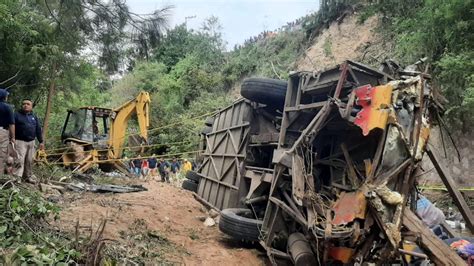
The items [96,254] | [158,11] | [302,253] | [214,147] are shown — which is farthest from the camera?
[214,147]

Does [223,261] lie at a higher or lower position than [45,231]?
lower

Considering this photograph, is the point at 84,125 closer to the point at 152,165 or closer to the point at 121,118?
the point at 121,118

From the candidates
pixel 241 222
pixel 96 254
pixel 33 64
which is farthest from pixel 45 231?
pixel 33 64

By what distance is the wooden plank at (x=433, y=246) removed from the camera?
394 centimetres

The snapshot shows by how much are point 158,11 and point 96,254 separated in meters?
3.64

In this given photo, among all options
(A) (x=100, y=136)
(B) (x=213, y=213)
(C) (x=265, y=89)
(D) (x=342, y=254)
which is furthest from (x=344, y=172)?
(A) (x=100, y=136)

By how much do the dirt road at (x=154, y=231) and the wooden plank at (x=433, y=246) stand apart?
236 centimetres

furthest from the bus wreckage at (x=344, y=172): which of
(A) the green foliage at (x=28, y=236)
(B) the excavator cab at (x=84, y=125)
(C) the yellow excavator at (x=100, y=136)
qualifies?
(B) the excavator cab at (x=84, y=125)

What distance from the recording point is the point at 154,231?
21.8 feet

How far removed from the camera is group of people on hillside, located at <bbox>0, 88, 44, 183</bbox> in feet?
20.8

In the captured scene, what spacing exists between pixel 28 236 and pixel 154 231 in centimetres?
288

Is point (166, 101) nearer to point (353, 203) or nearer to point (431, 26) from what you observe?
point (431, 26)

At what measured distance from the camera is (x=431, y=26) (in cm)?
1098

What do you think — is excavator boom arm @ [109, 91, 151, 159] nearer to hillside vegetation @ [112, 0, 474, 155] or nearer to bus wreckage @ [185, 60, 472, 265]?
hillside vegetation @ [112, 0, 474, 155]
